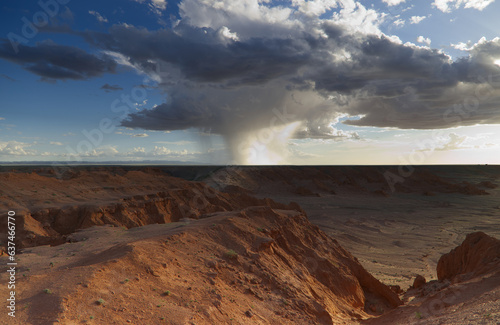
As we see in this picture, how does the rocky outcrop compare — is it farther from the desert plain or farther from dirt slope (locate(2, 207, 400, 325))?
dirt slope (locate(2, 207, 400, 325))

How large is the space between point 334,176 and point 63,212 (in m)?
70.1

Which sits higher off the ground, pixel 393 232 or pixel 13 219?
pixel 13 219

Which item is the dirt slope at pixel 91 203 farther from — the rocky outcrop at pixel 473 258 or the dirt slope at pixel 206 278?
the rocky outcrop at pixel 473 258

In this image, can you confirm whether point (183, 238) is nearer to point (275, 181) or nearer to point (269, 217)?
point (269, 217)

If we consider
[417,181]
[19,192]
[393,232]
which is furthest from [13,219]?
[417,181]

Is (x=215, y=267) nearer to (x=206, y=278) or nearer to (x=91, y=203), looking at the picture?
(x=206, y=278)

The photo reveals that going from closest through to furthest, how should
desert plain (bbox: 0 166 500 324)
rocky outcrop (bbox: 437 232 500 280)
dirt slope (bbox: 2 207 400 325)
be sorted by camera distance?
dirt slope (bbox: 2 207 400 325), desert plain (bbox: 0 166 500 324), rocky outcrop (bbox: 437 232 500 280)

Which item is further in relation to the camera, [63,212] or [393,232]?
[393,232]

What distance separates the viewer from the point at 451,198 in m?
63.8

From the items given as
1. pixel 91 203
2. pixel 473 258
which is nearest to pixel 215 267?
pixel 473 258

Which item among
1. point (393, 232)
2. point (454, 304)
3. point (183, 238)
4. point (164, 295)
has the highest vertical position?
point (183, 238)

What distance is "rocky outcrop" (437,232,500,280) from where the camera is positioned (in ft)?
44.7

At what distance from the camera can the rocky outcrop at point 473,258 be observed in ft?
44.7

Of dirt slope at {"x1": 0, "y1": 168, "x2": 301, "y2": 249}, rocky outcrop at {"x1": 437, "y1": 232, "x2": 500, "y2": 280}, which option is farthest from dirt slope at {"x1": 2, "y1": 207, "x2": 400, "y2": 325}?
dirt slope at {"x1": 0, "y1": 168, "x2": 301, "y2": 249}
